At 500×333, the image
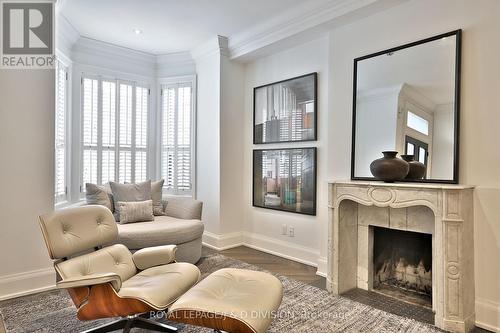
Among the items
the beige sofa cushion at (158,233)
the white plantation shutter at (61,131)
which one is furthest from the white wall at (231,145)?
the white plantation shutter at (61,131)

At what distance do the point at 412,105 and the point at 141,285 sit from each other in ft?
8.47

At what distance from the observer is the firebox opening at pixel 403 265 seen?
278 cm

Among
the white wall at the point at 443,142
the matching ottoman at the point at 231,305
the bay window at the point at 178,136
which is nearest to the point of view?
the matching ottoman at the point at 231,305

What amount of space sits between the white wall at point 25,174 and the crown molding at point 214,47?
2.01 meters

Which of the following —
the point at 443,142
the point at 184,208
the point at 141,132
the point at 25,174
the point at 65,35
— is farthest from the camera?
the point at 141,132

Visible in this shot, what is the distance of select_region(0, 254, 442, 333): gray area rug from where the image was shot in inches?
88.7

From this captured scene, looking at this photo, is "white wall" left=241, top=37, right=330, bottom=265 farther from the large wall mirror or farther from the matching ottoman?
the matching ottoman

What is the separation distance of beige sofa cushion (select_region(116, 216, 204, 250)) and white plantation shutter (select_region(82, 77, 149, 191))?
1.33 meters

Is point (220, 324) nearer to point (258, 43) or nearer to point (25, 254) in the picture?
point (25, 254)

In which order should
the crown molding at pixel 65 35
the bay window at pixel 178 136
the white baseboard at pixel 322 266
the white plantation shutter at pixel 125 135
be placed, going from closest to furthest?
the white baseboard at pixel 322 266
the crown molding at pixel 65 35
the white plantation shutter at pixel 125 135
the bay window at pixel 178 136

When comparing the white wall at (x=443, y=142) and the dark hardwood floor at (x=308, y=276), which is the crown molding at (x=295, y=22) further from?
the dark hardwood floor at (x=308, y=276)

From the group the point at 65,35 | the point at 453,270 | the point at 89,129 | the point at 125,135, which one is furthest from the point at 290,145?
the point at 65,35

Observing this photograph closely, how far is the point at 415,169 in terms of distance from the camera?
270 centimetres

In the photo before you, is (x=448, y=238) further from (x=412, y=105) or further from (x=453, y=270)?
(x=412, y=105)
